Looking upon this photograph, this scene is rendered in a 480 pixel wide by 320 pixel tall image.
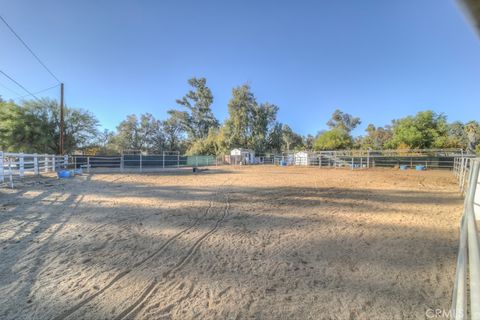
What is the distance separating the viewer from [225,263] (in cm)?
292

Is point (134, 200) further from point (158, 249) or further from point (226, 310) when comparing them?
point (226, 310)

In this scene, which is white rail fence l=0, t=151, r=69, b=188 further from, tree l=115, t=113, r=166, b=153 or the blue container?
tree l=115, t=113, r=166, b=153

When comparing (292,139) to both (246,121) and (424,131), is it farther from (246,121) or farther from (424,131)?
(424,131)

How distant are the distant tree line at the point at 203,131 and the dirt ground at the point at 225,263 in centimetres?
2284

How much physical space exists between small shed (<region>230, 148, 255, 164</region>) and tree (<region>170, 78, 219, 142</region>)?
1191 centimetres

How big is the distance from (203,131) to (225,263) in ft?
159

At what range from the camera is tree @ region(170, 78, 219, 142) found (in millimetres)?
48719

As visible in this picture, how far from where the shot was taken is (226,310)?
205cm

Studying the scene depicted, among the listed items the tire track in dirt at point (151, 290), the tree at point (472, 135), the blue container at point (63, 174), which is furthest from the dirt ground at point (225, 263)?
the tree at point (472, 135)

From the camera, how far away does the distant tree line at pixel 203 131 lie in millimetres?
22156

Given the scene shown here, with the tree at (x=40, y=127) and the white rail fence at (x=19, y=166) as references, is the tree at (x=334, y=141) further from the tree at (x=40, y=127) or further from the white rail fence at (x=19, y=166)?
the white rail fence at (x=19, y=166)

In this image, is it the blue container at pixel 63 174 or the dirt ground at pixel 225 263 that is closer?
the dirt ground at pixel 225 263

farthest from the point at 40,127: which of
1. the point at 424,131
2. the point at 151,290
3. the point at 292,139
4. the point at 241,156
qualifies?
the point at 292,139

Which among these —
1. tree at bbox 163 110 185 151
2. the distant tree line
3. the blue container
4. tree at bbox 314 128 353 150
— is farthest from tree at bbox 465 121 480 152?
tree at bbox 163 110 185 151
